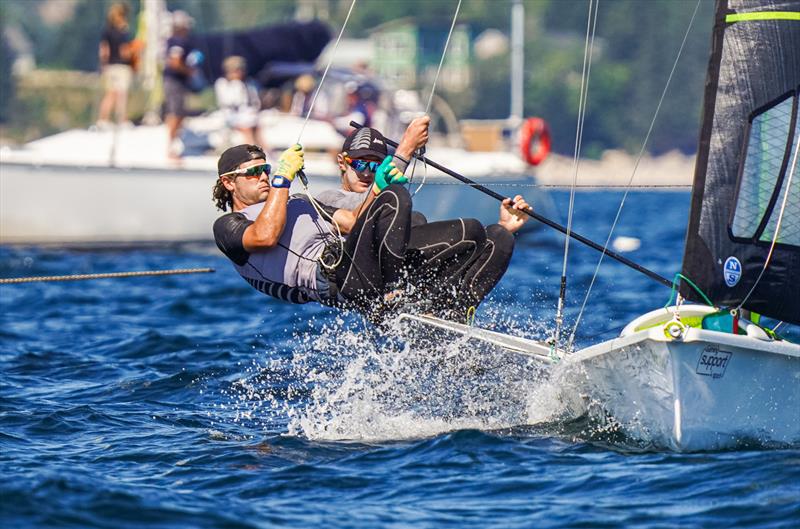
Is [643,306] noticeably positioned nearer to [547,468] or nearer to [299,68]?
[547,468]

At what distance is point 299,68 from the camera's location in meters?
19.1

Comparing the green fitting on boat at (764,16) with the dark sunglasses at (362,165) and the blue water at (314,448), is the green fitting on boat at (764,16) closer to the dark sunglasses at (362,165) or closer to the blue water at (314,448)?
the blue water at (314,448)

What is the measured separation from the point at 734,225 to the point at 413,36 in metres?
78.3

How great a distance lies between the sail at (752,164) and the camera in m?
5.86

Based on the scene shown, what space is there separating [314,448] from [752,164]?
229 cm

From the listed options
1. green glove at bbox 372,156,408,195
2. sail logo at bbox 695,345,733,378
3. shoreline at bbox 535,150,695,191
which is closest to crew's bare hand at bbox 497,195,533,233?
green glove at bbox 372,156,408,195

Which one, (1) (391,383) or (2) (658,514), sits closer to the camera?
(2) (658,514)

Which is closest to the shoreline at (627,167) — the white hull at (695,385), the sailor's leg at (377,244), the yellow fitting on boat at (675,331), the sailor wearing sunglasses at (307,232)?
the sailor wearing sunglasses at (307,232)

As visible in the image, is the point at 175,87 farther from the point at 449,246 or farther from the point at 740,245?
the point at 740,245

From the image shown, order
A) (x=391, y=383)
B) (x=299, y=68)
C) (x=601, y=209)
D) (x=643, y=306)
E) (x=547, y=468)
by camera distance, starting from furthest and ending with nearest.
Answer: (x=601, y=209)
(x=299, y=68)
(x=643, y=306)
(x=391, y=383)
(x=547, y=468)

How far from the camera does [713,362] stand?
5.38m

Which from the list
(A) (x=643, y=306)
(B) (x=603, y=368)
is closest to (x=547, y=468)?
(B) (x=603, y=368)

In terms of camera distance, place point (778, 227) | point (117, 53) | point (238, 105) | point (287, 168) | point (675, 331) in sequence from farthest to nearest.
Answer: point (238, 105), point (117, 53), point (287, 168), point (778, 227), point (675, 331)

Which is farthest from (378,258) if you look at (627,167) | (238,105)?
(627,167)
